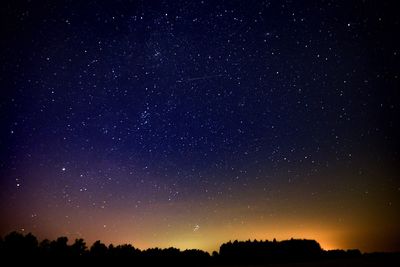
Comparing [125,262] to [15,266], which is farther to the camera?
[125,262]

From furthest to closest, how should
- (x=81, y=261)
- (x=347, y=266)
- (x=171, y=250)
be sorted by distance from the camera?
(x=171, y=250), (x=81, y=261), (x=347, y=266)

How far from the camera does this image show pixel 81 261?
63.1ft

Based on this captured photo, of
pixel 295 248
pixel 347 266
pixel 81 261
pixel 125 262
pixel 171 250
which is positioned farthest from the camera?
pixel 295 248

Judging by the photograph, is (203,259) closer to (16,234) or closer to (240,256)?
(240,256)

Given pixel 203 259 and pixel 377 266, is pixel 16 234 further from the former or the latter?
pixel 377 266

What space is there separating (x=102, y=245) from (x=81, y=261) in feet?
8.14

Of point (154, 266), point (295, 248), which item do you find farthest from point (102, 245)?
point (295, 248)

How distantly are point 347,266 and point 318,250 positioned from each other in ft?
64.2

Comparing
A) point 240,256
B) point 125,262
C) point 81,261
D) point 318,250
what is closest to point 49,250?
point 81,261

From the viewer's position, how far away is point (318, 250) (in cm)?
3406

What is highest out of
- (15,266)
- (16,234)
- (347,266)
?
(16,234)

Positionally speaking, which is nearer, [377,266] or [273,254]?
A: [377,266]

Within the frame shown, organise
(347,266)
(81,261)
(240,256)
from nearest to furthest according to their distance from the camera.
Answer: (347,266) < (81,261) < (240,256)

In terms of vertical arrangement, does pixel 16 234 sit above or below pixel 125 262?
above
